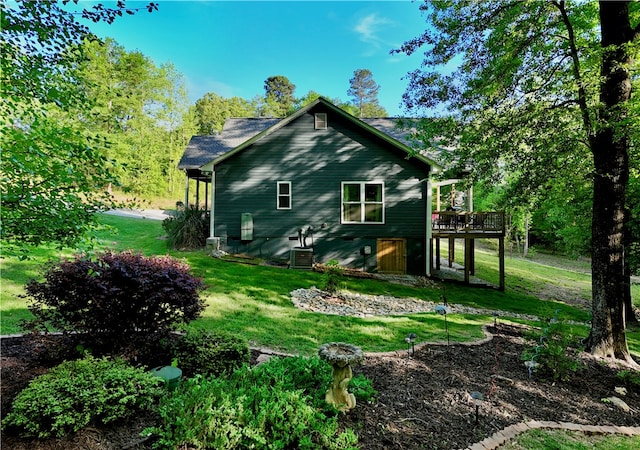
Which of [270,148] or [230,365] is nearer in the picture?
[230,365]

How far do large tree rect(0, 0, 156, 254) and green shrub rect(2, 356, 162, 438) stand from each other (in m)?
1.20

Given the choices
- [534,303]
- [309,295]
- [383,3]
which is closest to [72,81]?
[309,295]

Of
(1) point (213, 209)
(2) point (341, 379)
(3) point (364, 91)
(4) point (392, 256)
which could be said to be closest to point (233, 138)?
(1) point (213, 209)

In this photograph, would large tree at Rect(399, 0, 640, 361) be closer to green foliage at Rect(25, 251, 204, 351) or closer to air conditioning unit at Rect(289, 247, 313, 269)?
green foliage at Rect(25, 251, 204, 351)

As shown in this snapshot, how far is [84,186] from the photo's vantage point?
9.53ft

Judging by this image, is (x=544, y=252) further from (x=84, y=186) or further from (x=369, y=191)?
(x=84, y=186)

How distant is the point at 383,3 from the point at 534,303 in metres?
10.5

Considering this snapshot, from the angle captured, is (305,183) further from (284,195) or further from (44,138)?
(44,138)

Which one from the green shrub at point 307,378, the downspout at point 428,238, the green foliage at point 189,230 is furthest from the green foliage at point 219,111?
the green shrub at point 307,378

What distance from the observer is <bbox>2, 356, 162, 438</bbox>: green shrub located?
246 cm

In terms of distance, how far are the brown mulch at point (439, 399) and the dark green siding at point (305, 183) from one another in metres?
7.92

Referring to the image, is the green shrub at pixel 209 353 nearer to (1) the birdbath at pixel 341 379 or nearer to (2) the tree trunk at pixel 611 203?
(1) the birdbath at pixel 341 379

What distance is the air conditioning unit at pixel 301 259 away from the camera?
11727mm

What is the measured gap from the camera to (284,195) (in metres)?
12.8
